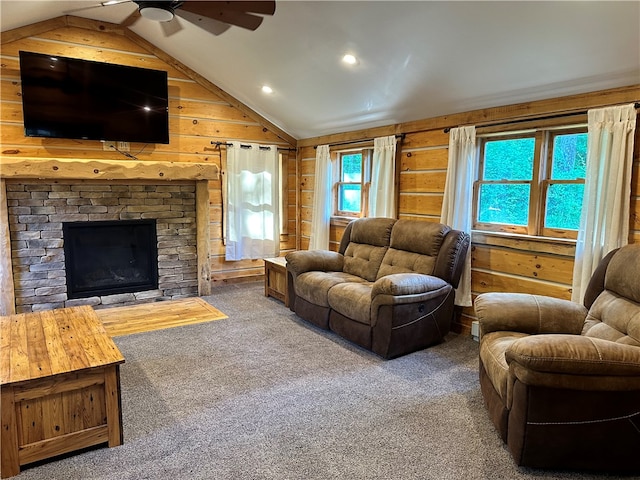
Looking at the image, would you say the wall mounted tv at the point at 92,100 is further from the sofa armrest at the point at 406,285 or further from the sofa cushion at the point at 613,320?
the sofa cushion at the point at 613,320

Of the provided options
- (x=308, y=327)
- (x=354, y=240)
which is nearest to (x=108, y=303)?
(x=308, y=327)

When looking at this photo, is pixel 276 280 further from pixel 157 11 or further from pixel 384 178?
pixel 157 11

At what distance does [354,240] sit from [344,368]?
1694 millimetres

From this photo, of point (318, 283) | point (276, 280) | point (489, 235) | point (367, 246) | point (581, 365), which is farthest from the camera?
point (276, 280)

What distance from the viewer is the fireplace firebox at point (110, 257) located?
448 cm

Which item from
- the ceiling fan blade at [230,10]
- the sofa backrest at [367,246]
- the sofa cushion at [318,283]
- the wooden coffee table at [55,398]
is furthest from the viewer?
the sofa backrest at [367,246]

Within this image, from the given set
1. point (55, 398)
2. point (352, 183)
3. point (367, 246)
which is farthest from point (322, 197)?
point (55, 398)

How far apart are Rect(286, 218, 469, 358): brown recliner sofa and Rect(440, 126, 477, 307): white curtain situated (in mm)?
210

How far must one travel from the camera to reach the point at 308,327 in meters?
3.99

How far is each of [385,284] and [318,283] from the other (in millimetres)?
873

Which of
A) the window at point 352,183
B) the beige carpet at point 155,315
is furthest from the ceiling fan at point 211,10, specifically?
the window at point 352,183

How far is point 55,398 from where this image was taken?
2.01 meters

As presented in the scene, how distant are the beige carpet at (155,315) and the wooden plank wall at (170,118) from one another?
100cm

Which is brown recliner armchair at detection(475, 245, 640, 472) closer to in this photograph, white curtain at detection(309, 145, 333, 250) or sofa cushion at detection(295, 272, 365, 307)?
sofa cushion at detection(295, 272, 365, 307)
